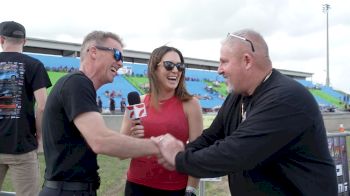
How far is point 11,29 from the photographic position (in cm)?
448

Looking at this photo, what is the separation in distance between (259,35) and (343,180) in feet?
11.1

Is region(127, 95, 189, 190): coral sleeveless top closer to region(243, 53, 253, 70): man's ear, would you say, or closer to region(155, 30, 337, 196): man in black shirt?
region(155, 30, 337, 196): man in black shirt

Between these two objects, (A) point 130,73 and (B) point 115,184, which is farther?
(A) point 130,73

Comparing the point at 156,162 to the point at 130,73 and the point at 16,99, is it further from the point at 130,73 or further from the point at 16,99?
the point at 130,73

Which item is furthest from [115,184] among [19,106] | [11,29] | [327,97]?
[327,97]

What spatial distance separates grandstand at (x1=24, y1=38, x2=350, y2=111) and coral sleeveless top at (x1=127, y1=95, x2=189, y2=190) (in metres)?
27.0

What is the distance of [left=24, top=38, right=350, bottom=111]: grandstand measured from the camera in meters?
35.4

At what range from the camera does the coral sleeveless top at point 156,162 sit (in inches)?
148

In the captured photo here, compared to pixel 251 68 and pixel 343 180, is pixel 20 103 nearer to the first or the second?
pixel 251 68

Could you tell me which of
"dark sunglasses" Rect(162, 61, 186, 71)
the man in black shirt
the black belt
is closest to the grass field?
"dark sunglasses" Rect(162, 61, 186, 71)

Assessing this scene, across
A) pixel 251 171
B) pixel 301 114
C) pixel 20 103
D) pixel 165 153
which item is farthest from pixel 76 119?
pixel 20 103

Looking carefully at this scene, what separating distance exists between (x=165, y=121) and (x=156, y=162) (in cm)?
37

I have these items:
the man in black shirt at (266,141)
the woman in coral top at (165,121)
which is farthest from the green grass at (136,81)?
the man in black shirt at (266,141)

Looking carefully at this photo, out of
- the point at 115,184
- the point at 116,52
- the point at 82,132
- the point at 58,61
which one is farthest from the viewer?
the point at 58,61
